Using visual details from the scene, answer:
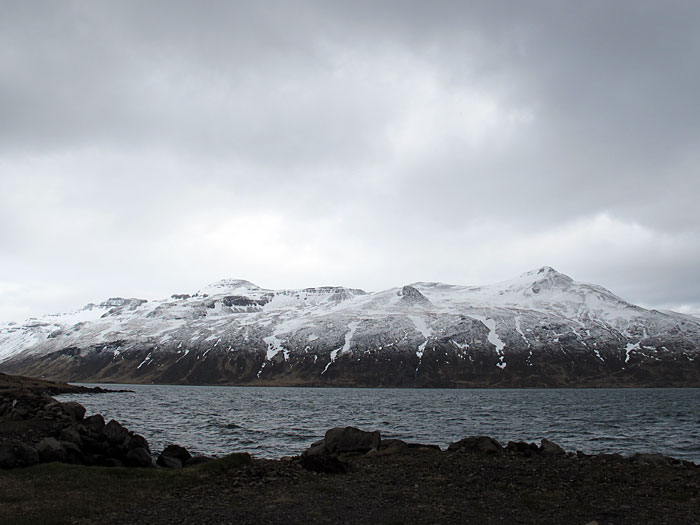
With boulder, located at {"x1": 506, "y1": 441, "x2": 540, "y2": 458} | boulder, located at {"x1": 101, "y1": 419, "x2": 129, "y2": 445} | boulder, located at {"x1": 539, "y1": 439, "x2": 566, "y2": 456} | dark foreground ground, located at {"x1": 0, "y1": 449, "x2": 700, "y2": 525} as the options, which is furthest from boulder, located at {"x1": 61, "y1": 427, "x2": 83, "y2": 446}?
boulder, located at {"x1": 539, "y1": 439, "x2": 566, "y2": 456}

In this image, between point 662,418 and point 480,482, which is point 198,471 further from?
point 662,418

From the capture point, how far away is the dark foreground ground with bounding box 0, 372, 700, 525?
22.6m

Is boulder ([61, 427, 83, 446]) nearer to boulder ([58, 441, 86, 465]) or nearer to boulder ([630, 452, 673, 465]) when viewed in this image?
boulder ([58, 441, 86, 465])

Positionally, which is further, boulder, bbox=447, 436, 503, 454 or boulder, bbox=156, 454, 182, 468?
boulder, bbox=447, 436, 503, 454

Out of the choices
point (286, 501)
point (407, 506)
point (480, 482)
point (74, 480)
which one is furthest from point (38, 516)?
point (480, 482)

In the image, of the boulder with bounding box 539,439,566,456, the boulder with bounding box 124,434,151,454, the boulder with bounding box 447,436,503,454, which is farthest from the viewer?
the boulder with bounding box 539,439,566,456

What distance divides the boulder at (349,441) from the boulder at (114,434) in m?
16.0

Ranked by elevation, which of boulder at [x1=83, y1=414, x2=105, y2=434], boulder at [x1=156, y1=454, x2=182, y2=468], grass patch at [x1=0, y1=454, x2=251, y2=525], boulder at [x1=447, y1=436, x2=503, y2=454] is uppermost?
boulder at [x1=83, y1=414, x2=105, y2=434]

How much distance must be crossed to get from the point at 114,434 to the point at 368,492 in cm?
2299

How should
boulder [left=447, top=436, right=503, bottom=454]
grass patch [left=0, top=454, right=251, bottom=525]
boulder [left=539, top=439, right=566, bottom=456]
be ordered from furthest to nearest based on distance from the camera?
boulder [left=539, top=439, right=566, bottom=456]
boulder [left=447, top=436, right=503, bottom=454]
grass patch [left=0, top=454, right=251, bottom=525]

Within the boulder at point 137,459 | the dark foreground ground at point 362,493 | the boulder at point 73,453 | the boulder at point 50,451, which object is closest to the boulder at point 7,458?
the dark foreground ground at point 362,493

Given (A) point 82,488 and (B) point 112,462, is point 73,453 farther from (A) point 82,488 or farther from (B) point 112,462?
(A) point 82,488

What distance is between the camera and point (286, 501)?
25.1 meters

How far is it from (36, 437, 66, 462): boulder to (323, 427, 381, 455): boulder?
19175mm
